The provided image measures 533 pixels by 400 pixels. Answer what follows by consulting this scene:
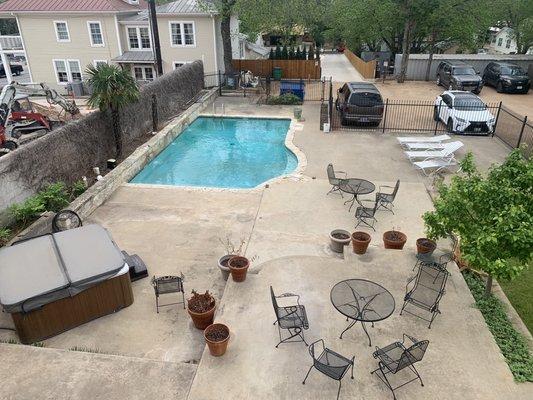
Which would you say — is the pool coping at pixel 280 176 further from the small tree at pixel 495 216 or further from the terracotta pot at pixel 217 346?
the terracotta pot at pixel 217 346

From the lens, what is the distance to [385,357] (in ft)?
18.3

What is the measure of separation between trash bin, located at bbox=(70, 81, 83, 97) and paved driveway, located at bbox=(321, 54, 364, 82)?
62.7 feet

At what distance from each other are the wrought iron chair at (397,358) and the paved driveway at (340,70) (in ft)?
91.7

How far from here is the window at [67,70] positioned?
2931 centimetres

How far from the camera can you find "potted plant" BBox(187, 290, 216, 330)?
22.6 ft

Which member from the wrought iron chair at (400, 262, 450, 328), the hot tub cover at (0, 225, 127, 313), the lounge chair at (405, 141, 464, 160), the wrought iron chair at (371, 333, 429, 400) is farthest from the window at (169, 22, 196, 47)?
the wrought iron chair at (371, 333, 429, 400)

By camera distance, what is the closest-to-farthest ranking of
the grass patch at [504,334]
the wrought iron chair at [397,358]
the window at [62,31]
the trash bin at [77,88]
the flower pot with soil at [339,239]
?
the wrought iron chair at [397,358], the grass patch at [504,334], the flower pot with soil at [339,239], the window at [62,31], the trash bin at [77,88]

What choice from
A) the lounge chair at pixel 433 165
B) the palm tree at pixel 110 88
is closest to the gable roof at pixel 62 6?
the palm tree at pixel 110 88

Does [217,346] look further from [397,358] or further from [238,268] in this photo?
[397,358]

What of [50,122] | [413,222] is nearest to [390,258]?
[413,222]

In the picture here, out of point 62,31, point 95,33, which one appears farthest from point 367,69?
point 62,31

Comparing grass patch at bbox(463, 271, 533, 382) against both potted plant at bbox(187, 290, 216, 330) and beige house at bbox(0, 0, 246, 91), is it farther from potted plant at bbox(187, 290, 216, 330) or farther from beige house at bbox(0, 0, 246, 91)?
beige house at bbox(0, 0, 246, 91)

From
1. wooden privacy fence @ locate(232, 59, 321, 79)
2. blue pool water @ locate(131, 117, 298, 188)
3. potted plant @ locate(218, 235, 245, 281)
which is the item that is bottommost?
blue pool water @ locate(131, 117, 298, 188)

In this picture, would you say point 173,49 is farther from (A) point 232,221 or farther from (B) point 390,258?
(B) point 390,258
